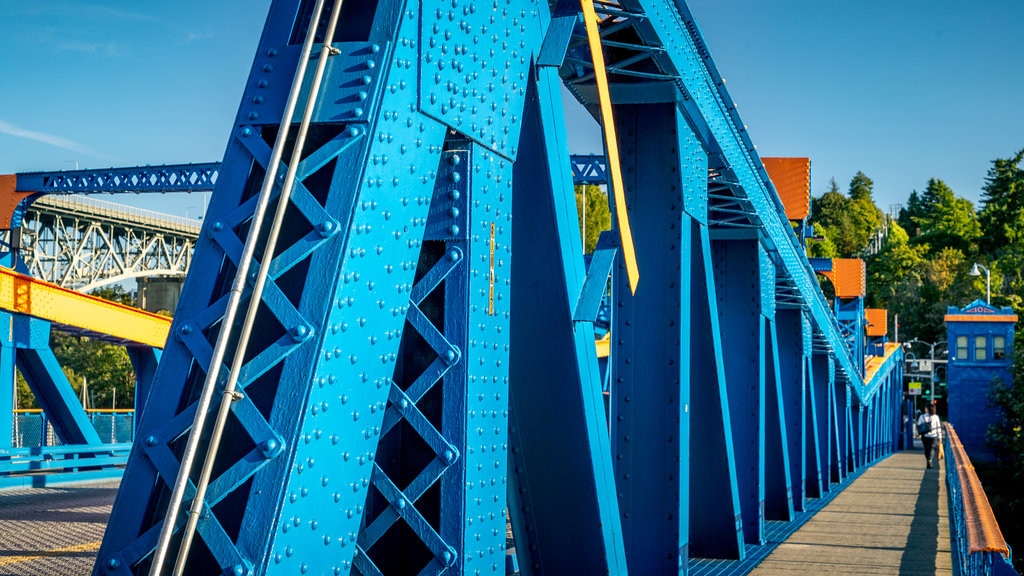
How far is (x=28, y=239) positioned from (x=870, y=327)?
4349cm

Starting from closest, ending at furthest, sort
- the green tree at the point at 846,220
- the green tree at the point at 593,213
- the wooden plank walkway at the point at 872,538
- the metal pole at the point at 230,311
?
the metal pole at the point at 230,311, the wooden plank walkway at the point at 872,538, the green tree at the point at 593,213, the green tree at the point at 846,220

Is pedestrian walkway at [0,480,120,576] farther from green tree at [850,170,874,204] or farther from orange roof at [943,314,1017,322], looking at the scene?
green tree at [850,170,874,204]

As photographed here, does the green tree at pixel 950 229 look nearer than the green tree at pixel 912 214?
Yes

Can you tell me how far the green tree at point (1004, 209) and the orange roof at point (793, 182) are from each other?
306ft

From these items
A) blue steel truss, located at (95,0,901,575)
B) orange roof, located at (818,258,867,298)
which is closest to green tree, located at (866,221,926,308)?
orange roof, located at (818,258,867,298)

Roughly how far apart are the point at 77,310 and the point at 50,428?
19.4 ft

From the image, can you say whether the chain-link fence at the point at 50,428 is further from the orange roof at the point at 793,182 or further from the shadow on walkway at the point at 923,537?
the shadow on walkway at the point at 923,537

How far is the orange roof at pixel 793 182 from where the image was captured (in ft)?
67.5

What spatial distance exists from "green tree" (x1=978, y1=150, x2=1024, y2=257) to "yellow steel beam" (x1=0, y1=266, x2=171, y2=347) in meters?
101

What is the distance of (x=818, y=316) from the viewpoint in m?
17.3

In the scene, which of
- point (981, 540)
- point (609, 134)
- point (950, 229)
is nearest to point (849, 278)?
point (981, 540)

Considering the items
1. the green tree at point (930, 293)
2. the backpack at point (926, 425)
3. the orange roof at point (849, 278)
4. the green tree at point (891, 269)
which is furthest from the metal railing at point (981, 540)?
the green tree at point (891, 269)

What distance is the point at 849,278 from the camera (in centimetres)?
4219

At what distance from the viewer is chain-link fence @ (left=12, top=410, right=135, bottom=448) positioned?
2325 cm
